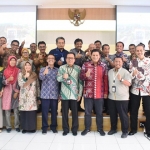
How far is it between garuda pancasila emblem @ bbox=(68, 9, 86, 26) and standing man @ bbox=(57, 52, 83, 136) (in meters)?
3.82

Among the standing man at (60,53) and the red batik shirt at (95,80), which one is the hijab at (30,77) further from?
the red batik shirt at (95,80)

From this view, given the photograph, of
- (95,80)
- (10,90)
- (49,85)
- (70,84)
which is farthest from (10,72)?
(95,80)

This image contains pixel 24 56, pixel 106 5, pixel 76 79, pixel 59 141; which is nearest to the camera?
pixel 59 141

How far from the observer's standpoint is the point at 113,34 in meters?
6.86

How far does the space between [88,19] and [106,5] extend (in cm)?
71

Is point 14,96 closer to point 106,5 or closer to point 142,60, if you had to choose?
point 142,60

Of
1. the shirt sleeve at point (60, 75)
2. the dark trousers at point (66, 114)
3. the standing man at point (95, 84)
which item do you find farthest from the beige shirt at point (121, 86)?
the shirt sleeve at point (60, 75)

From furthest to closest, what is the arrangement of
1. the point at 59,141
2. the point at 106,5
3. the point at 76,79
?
the point at 106,5, the point at 76,79, the point at 59,141

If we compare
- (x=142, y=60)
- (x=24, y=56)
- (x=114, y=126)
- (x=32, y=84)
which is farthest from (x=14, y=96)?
(x=142, y=60)

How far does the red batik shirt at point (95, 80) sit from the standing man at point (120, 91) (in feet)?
0.34

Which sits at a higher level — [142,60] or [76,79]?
[142,60]


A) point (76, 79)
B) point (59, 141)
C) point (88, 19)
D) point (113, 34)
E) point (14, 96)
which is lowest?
point (59, 141)

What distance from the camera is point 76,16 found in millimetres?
6832

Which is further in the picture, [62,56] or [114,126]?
[62,56]
